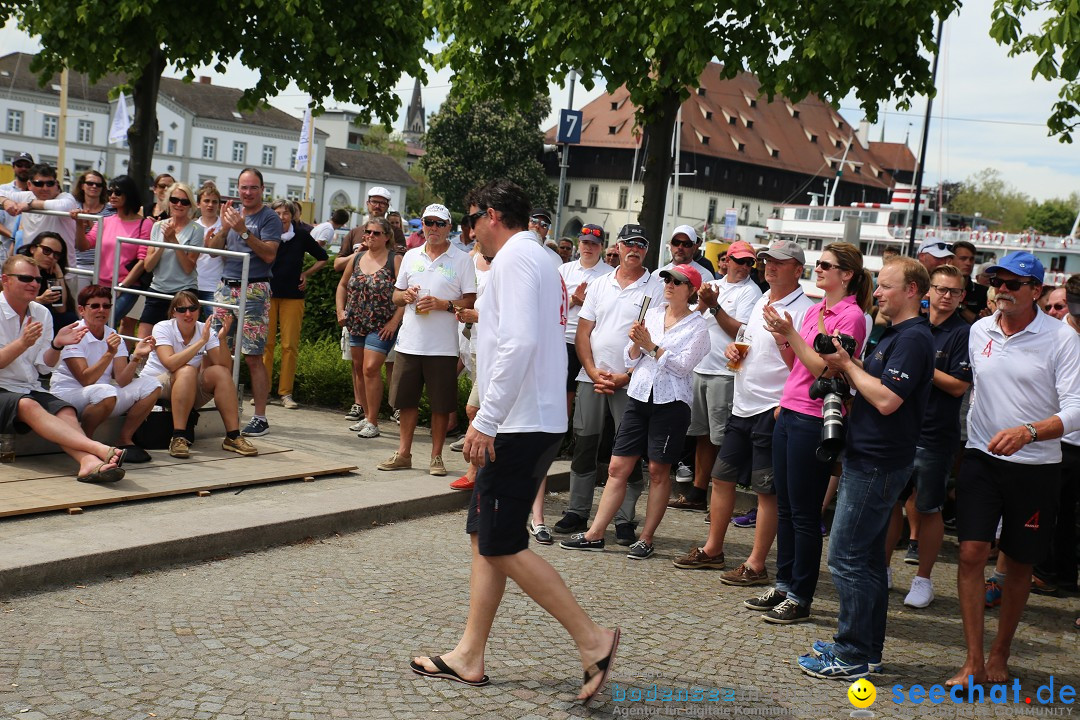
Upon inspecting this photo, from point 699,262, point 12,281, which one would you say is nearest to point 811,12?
point 699,262

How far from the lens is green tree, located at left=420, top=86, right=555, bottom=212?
75438 mm

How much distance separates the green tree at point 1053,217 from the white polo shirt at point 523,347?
133063 mm

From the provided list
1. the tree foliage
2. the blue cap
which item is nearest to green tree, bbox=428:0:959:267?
the tree foliage

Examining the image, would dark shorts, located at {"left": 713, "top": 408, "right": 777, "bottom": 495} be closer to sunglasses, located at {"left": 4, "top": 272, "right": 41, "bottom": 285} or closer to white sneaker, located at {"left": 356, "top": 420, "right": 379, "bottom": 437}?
white sneaker, located at {"left": 356, "top": 420, "right": 379, "bottom": 437}

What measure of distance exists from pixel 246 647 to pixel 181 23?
A: 34.0 ft

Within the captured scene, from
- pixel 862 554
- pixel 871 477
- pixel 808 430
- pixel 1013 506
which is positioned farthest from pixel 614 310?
pixel 1013 506

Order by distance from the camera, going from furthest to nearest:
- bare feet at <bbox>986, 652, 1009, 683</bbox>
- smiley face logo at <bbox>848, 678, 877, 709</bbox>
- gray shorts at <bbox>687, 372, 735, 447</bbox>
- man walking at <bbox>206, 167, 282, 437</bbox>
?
man walking at <bbox>206, 167, 282, 437</bbox> < gray shorts at <bbox>687, 372, 735, 447</bbox> < bare feet at <bbox>986, 652, 1009, 683</bbox> < smiley face logo at <bbox>848, 678, 877, 709</bbox>

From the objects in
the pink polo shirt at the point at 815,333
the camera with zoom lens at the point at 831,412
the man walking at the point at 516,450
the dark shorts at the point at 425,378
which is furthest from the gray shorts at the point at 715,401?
the man walking at the point at 516,450

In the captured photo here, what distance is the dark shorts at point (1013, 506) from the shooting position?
5562mm

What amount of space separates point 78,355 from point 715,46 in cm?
734

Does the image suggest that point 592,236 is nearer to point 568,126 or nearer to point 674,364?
point 674,364

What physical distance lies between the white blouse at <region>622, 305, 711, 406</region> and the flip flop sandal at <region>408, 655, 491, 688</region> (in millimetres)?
3123

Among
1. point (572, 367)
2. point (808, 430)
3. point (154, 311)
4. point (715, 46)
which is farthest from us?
point (715, 46)

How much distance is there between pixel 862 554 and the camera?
5414 millimetres
